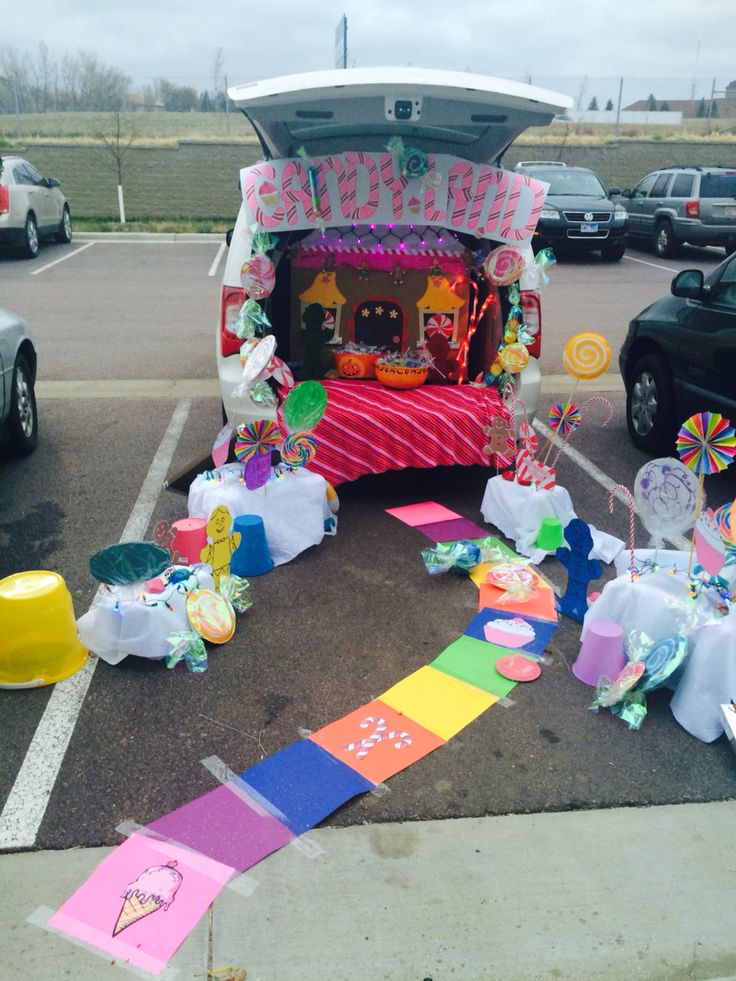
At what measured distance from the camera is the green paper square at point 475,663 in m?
3.58

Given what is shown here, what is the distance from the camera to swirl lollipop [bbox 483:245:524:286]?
5.17m

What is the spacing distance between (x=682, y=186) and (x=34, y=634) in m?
16.9

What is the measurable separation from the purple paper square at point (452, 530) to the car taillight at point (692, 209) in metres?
13.9

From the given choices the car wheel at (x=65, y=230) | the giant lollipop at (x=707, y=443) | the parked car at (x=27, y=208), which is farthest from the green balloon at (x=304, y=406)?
the car wheel at (x=65, y=230)

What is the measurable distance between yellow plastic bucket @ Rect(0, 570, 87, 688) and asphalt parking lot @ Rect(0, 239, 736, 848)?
10 centimetres

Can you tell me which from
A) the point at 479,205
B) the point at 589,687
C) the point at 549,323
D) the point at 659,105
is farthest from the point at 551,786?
the point at 659,105

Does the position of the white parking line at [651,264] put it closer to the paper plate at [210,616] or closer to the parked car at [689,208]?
the parked car at [689,208]

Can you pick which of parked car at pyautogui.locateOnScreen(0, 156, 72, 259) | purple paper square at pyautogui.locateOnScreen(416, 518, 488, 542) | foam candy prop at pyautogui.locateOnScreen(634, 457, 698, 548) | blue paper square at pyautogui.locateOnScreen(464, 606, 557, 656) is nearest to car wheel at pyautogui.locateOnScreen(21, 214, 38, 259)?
parked car at pyautogui.locateOnScreen(0, 156, 72, 259)

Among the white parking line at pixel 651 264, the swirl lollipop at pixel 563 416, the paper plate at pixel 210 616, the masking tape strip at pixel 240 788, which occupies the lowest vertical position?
the masking tape strip at pixel 240 788

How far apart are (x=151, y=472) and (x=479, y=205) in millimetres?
2745

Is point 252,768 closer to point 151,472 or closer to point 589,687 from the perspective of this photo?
point 589,687

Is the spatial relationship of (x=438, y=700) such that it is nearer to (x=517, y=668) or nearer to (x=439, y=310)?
(x=517, y=668)

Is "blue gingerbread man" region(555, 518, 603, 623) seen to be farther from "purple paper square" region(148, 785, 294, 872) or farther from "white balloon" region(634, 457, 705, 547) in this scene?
"purple paper square" region(148, 785, 294, 872)

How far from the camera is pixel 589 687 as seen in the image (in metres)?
3.57
